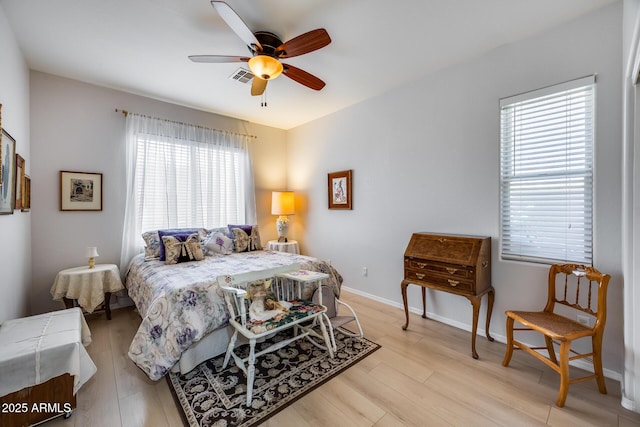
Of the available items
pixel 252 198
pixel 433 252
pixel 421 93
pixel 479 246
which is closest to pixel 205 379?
pixel 433 252

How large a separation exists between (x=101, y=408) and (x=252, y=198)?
313 cm

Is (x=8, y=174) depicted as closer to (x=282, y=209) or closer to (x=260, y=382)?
(x=260, y=382)

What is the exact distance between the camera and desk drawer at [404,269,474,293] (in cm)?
224

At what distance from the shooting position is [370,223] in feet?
11.7

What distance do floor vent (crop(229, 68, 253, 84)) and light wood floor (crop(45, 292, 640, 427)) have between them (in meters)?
2.89

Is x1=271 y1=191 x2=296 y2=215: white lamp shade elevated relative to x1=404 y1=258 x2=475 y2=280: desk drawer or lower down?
elevated

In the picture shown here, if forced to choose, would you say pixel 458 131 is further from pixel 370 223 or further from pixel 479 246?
pixel 370 223

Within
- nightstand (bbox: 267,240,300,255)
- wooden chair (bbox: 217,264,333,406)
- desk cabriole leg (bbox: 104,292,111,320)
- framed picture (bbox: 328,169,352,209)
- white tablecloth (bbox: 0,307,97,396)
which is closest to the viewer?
white tablecloth (bbox: 0,307,97,396)

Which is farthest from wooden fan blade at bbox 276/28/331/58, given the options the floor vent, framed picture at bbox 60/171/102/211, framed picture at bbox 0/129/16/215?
framed picture at bbox 60/171/102/211

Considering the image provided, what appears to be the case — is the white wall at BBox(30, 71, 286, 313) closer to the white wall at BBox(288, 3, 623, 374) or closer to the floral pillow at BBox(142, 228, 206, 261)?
the floral pillow at BBox(142, 228, 206, 261)

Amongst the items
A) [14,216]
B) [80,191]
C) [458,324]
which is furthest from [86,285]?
[458,324]

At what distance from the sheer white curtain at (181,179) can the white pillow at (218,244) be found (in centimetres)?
52

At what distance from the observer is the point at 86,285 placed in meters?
2.71

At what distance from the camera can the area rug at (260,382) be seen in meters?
1.59
